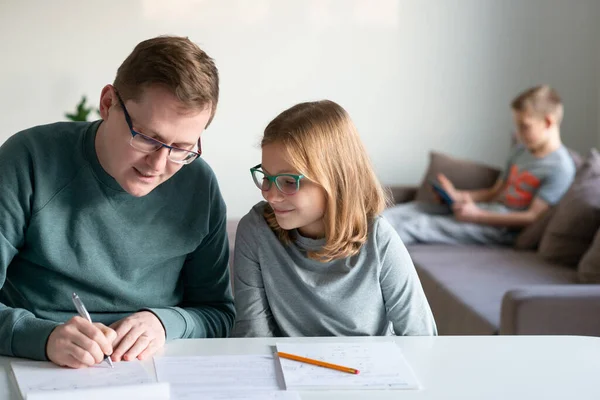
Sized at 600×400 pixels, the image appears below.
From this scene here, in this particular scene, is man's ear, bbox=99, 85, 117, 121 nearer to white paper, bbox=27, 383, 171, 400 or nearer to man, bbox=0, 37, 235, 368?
man, bbox=0, 37, 235, 368

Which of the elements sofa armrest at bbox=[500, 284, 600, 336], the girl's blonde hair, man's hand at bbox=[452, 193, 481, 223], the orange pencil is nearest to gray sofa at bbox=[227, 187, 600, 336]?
sofa armrest at bbox=[500, 284, 600, 336]

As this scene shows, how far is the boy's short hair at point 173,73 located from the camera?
1.46 m

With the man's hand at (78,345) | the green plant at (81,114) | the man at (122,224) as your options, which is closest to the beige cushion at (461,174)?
the green plant at (81,114)

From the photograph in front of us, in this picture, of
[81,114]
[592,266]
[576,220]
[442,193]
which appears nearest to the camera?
[592,266]

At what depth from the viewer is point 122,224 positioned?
162 centimetres

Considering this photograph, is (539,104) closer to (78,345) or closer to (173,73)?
(173,73)

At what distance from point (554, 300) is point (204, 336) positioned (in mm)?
1231

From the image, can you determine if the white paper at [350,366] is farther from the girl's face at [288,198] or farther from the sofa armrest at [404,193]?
the sofa armrest at [404,193]

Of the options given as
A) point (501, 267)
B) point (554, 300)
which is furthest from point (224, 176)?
point (554, 300)

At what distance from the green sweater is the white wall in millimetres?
3170

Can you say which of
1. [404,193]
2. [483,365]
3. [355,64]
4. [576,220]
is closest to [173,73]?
[483,365]

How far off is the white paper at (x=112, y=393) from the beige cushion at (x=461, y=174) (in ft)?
10.6

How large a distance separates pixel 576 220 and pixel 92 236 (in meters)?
2.24

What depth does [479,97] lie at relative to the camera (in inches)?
196
